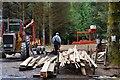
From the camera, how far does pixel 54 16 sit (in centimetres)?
3781

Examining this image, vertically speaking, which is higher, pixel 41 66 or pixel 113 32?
pixel 113 32

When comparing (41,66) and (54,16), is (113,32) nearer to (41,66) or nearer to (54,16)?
(41,66)

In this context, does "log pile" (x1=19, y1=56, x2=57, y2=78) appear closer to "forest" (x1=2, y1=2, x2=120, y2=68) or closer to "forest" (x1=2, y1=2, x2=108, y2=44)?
"forest" (x1=2, y1=2, x2=120, y2=68)

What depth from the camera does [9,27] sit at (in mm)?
19500

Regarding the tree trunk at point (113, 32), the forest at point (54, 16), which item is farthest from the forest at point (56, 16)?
the tree trunk at point (113, 32)

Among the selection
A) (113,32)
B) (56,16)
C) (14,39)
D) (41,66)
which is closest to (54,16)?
(56,16)

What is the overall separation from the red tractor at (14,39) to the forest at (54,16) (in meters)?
15.0

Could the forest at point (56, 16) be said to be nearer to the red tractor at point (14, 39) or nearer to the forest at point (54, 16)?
the forest at point (54, 16)

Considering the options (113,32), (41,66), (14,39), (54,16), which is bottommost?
(41,66)

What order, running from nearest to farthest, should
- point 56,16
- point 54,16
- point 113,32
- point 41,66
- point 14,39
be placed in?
point 113,32 < point 41,66 < point 14,39 < point 54,16 < point 56,16

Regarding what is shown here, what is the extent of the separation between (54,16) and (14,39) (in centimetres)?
1958

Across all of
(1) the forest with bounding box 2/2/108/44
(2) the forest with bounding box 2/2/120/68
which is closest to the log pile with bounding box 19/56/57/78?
(2) the forest with bounding box 2/2/120/68

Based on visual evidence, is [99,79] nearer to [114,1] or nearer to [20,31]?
[114,1]

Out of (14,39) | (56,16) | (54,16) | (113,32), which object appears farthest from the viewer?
(56,16)
